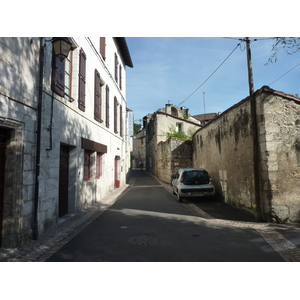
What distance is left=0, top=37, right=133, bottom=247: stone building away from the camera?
4668mm

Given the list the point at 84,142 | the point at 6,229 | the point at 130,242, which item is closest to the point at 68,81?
the point at 84,142

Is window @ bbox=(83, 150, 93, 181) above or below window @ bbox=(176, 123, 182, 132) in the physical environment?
below

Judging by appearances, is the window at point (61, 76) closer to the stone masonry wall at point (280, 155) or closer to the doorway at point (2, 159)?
the doorway at point (2, 159)

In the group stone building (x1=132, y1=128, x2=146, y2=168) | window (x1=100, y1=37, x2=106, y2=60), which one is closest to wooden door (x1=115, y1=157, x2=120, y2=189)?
window (x1=100, y1=37, x2=106, y2=60)

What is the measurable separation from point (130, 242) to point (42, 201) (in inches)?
95.5

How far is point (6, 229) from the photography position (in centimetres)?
465

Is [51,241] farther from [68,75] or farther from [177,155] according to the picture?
[177,155]

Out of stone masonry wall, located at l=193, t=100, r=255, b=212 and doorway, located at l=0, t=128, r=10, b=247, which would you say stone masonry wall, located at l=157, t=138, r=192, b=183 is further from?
doorway, located at l=0, t=128, r=10, b=247

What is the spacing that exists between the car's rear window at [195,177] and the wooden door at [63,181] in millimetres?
4915

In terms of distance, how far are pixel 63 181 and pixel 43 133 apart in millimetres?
2276

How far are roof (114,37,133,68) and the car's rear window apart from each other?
10441 mm

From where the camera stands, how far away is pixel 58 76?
6.60 meters

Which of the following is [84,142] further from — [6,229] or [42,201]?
[6,229]

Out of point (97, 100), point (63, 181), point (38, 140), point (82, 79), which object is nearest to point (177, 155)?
point (97, 100)
